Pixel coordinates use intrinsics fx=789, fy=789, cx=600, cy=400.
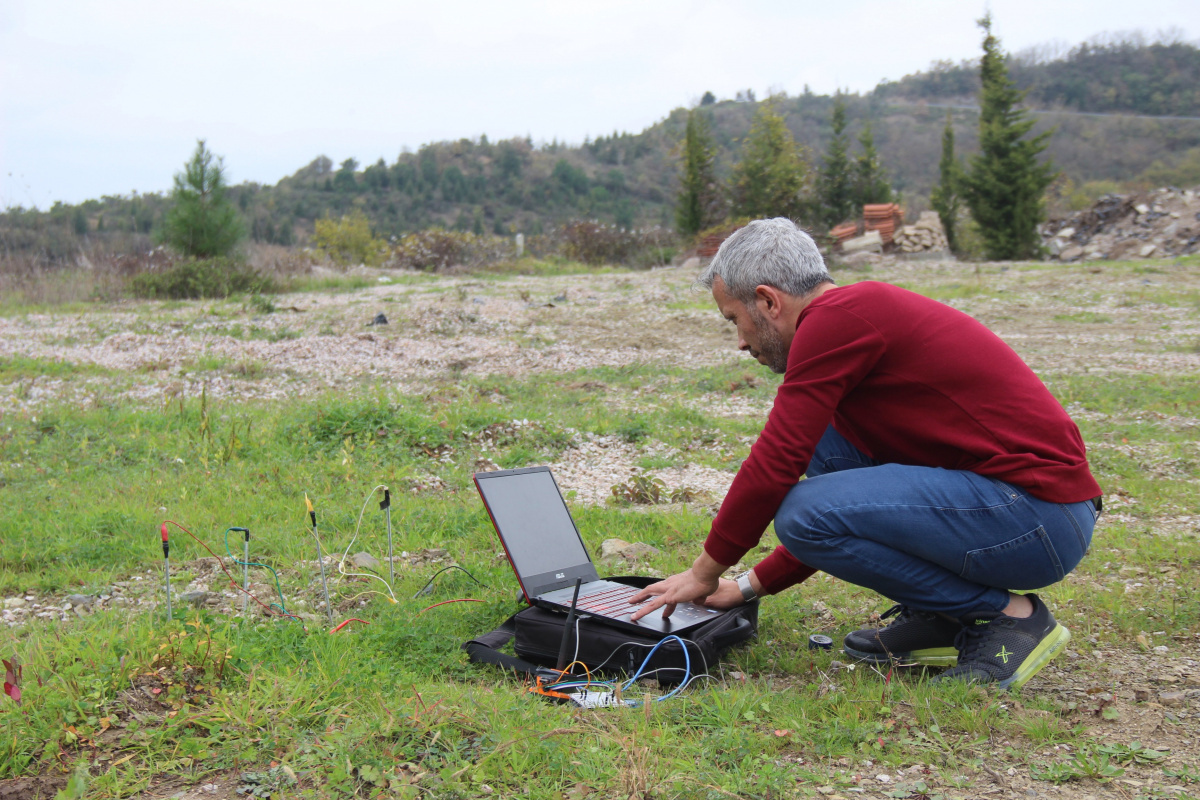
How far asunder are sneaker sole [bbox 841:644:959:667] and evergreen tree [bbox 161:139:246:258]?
1830 cm

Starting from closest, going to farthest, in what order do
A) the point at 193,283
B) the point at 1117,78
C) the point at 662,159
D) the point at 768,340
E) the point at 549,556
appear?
the point at 768,340 < the point at 549,556 < the point at 193,283 < the point at 1117,78 < the point at 662,159

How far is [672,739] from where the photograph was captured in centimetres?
185

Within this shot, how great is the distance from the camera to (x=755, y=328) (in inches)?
91.4

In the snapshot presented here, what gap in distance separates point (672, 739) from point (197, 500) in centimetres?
319

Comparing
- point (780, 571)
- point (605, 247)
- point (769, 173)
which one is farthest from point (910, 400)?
point (769, 173)

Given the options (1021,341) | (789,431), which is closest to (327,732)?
(789,431)

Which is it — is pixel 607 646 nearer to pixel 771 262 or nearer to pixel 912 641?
pixel 912 641

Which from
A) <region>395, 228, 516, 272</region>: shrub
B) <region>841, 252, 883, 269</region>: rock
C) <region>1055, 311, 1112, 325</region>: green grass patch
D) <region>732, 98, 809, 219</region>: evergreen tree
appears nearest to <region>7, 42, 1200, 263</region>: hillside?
<region>732, 98, 809, 219</region>: evergreen tree

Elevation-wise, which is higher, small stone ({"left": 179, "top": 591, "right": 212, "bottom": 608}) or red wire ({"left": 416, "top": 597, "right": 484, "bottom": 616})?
small stone ({"left": 179, "top": 591, "right": 212, "bottom": 608})

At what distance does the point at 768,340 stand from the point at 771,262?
24 centimetres

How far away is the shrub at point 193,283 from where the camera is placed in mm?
14594

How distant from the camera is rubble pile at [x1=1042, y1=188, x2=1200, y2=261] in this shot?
2023 centimetres

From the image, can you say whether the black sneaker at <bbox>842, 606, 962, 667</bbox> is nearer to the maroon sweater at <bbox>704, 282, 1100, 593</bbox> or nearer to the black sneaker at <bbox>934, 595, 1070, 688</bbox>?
the black sneaker at <bbox>934, 595, 1070, 688</bbox>

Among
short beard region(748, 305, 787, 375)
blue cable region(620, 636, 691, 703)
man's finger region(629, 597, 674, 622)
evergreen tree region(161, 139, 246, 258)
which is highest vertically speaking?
evergreen tree region(161, 139, 246, 258)
